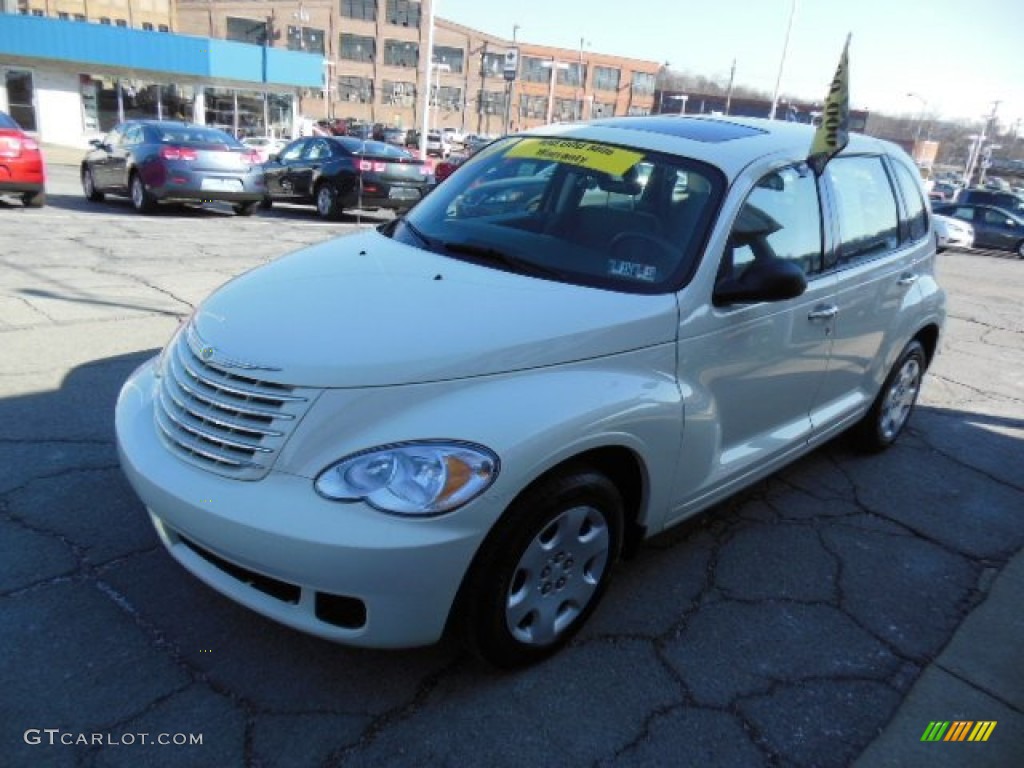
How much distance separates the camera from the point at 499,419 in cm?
226

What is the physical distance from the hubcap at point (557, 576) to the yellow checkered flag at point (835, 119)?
2.05 m

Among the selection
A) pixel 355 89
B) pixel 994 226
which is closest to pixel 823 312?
pixel 994 226

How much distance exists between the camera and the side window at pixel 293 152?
15.4 metres

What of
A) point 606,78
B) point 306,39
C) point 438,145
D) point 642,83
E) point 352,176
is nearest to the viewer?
point 352,176

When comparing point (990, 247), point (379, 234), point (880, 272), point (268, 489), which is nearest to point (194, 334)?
point (268, 489)

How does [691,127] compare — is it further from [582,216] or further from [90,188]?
[90,188]

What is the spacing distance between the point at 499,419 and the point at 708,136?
74.3 inches

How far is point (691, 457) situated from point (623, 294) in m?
0.67

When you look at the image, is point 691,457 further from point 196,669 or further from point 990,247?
point 990,247

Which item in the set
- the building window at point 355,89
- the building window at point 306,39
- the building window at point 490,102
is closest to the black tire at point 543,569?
the building window at point 306,39

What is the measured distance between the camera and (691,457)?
2902 mm

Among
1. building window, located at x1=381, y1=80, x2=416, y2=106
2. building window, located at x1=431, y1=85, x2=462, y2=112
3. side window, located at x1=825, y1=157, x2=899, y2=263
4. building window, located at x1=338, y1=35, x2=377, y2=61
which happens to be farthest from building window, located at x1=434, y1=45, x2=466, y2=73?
side window, located at x1=825, y1=157, x2=899, y2=263

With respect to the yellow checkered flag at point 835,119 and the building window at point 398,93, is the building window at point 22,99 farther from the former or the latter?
the building window at point 398,93

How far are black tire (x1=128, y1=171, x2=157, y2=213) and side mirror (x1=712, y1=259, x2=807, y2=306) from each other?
11804mm
